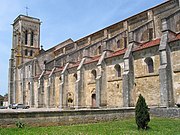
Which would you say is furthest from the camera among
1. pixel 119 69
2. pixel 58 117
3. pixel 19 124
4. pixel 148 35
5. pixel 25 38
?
pixel 25 38

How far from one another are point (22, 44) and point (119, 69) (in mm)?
34783

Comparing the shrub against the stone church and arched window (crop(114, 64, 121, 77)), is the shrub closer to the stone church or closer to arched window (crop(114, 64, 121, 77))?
the stone church

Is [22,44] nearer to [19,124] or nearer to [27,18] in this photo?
[27,18]

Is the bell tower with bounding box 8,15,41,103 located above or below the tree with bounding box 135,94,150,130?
above

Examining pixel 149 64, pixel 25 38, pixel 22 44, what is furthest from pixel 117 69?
pixel 25 38

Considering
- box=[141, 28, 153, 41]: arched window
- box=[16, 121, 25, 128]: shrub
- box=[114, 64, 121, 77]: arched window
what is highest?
box=[141, 28, 153, 41]: arched window

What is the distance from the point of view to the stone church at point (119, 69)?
62.3 feet

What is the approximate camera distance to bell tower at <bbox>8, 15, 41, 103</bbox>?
51594mm

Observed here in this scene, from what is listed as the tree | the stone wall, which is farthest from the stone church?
the tree

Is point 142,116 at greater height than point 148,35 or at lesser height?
lesser

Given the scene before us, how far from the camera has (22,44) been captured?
52.5 meters

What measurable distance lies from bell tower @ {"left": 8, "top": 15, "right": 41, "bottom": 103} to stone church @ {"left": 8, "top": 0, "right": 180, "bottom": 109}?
5.77 m

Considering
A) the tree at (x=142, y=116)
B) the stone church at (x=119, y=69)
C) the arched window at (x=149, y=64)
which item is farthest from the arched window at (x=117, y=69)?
the tree at (x=142, y=116)

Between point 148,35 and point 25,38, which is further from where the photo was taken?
point 25,38
